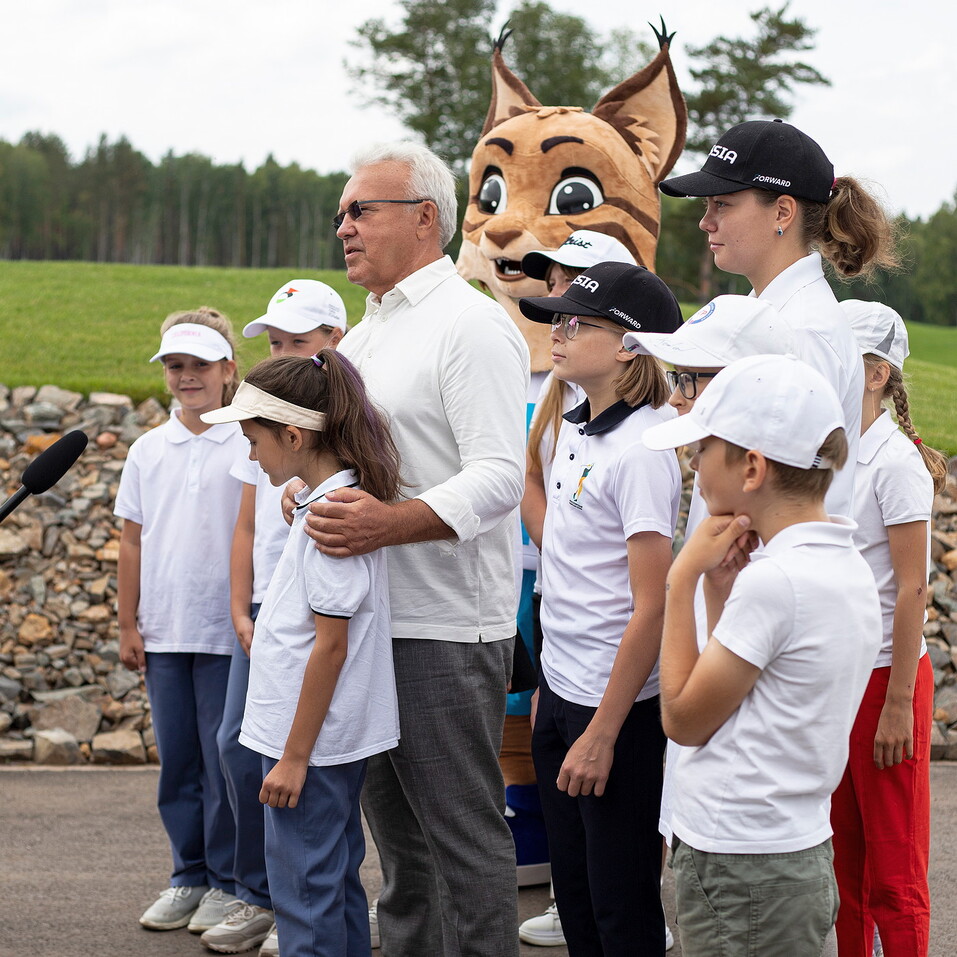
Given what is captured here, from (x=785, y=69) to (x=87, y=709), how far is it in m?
27.8

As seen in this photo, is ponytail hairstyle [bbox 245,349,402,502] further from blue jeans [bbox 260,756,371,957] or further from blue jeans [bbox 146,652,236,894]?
blue jeans [bbox 146,652,236,894]

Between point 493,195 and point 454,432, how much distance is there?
2.72 meters

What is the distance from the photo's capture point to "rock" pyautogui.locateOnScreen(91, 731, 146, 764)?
559cm

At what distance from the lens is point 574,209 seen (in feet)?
16.3

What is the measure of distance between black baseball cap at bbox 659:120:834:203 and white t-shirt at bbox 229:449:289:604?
1673 millimetres

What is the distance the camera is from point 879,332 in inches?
118

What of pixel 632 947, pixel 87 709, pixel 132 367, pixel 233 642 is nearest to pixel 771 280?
pixel 632 947

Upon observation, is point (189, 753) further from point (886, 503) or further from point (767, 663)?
point (767, 663)

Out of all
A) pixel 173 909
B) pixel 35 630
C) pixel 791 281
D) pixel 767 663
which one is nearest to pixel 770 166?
pixel 791 281

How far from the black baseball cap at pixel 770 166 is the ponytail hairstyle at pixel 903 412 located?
687 mm

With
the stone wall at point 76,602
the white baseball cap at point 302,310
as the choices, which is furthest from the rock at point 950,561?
the white baseball cap at point 302,310

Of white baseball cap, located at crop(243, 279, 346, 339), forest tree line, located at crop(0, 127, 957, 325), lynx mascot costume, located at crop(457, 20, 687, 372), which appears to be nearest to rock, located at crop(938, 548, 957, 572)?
lynx mascot costume, located at crop(457, 20, 687, 372)

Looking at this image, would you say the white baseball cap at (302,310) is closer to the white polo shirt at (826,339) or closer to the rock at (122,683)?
the white polo shirt at (826,339)

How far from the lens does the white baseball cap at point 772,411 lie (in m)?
1.89
